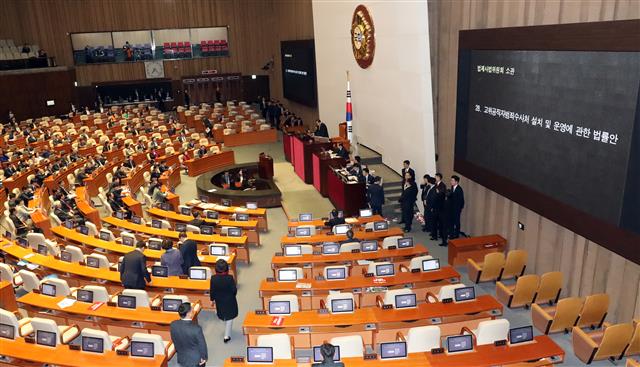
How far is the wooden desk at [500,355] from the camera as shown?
259 inches

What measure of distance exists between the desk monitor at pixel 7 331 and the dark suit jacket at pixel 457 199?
9.02 metres

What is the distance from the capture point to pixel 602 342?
7219mm

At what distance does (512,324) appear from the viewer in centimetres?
897

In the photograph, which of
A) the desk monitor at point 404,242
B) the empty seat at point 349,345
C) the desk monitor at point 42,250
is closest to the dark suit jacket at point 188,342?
the empty seat at point 349,345

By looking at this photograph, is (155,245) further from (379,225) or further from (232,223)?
(379,225)

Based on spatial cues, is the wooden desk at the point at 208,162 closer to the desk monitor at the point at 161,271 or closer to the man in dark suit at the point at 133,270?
the desk monitor at the point at 161,271

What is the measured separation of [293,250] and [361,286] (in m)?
2.19

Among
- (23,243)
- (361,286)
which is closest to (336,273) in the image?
(361,286)

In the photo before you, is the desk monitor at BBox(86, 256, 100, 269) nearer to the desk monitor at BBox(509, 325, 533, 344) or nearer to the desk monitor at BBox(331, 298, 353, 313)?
the desk monitor at BBox(331, 298, 353, 313)

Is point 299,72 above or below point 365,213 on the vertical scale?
above

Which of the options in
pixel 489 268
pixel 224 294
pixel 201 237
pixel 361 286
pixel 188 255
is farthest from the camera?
pixel 201 237

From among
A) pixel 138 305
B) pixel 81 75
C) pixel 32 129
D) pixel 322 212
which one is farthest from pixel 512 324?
pixel 81 75

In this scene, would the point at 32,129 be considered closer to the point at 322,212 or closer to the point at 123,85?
the point at 123,85

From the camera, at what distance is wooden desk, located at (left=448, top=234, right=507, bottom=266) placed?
36.5 feet
